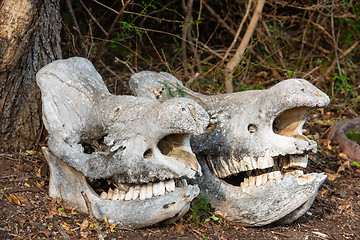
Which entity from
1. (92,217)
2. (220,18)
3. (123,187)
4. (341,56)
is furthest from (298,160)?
(341,56)

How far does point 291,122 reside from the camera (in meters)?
3.60

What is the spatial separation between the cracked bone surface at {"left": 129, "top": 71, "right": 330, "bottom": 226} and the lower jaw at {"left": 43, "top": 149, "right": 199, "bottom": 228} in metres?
0.46

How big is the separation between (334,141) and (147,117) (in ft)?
11.0

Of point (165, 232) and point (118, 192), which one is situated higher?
point (118, 192)

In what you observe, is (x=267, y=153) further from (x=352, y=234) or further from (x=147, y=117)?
(x=352, y=234)

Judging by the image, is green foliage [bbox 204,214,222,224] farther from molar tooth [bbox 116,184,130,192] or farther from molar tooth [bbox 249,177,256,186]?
molar tooth [bbox 116,184,130,192]

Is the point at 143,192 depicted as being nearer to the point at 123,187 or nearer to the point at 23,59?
the point at 123,187

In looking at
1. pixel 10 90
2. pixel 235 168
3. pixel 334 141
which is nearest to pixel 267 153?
pixel 235 168

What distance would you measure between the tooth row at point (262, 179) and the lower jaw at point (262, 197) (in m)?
0.03

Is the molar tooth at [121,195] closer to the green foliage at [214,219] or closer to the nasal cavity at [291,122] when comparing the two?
the green foliage at [214,219]

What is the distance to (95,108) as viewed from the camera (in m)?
3.48

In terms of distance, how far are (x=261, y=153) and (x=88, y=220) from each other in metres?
1.33

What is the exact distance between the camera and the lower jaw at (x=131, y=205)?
3.12 meters

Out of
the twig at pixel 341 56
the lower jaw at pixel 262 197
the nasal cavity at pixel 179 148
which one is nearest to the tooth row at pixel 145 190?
the nasal cavity at pixel 179 148
